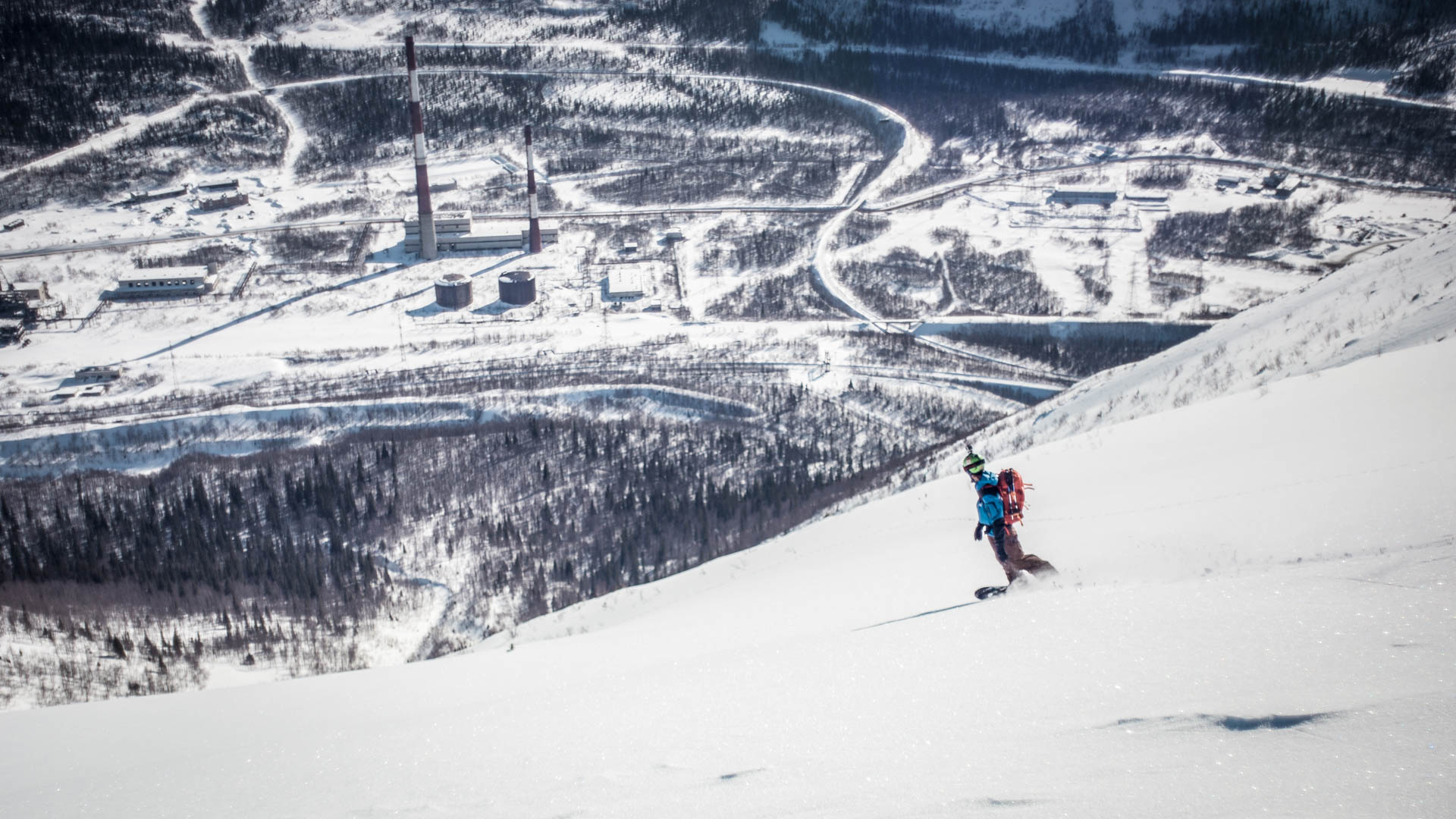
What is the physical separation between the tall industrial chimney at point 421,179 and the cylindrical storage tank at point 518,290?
8315 millimetres

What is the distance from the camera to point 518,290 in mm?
48562

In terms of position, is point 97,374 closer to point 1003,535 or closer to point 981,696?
point 1003,535

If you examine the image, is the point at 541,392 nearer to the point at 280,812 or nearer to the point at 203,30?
the point at 280,812

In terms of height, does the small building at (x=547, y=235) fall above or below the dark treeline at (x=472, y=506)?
above

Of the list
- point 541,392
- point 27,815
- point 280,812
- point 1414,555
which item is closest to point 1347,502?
point 1414,555

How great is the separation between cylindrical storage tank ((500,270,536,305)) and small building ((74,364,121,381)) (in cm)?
1755

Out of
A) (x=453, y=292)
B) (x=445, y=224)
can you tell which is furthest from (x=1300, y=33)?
(x=453, y=292)

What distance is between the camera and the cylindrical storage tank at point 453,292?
4841cm

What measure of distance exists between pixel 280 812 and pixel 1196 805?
4.52 m

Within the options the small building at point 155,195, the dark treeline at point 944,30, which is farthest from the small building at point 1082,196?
the small building at point 155,195

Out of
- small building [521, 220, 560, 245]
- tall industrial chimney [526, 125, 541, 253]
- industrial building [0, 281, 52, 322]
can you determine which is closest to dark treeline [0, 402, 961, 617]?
industrial building [0, 281, 52, 322]

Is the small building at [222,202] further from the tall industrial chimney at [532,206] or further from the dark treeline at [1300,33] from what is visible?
the dark treeline at [1300,33]

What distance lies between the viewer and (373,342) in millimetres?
44656

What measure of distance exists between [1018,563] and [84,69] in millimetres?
92794
